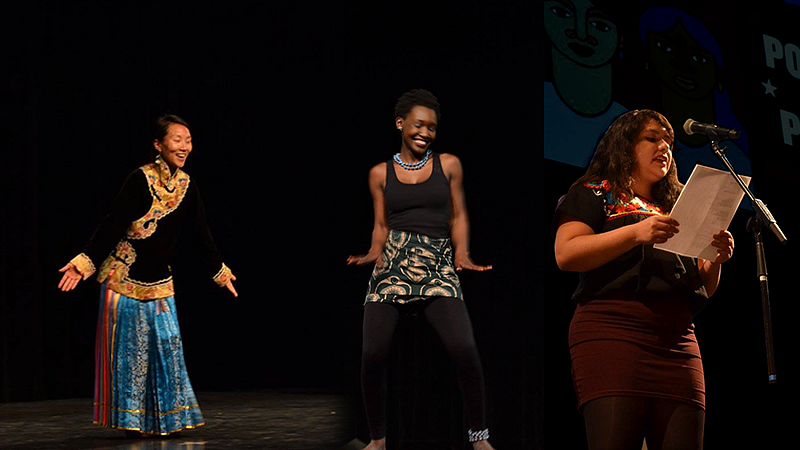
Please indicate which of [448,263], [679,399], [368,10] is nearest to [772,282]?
[448,263]

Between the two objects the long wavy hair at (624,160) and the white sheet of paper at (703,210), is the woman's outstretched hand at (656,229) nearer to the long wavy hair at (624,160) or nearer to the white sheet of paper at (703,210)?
the white sheet of paper at (703,210)

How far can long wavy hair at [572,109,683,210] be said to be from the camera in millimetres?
2609

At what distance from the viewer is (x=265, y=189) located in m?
7.83

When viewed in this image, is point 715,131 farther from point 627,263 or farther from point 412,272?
point 412,272

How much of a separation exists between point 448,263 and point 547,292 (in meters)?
0.47

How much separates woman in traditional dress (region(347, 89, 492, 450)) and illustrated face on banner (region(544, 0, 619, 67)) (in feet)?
2.58

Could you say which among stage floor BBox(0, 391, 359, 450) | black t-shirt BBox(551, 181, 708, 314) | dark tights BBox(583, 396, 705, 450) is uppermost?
black t-shirt BBox(551, 181, 708, 314)

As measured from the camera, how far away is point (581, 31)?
471 centimetres

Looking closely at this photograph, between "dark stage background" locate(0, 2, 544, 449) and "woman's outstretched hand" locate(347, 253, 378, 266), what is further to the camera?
"dark stage background" locate(0, 2, 544, 449)

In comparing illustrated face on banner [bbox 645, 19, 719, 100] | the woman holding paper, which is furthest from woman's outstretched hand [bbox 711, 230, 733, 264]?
illustrated face on banner [bbox 645, 19, 719, 100]

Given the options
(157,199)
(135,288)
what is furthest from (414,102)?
(135,288)

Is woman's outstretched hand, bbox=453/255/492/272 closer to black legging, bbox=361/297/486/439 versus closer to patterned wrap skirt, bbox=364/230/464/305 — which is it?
patterned wrap skirt, bbox=364/230/464/305

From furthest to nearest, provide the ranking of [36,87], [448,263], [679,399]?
[36,87], [448,263], [679,399]

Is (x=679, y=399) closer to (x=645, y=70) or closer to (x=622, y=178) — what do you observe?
(x=622, y=178)
